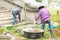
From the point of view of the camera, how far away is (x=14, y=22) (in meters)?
14.4

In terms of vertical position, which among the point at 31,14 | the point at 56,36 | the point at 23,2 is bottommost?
the point at 56,36

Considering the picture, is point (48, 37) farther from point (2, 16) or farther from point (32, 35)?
point (2, 16)

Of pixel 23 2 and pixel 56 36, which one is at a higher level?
pixel 23 2

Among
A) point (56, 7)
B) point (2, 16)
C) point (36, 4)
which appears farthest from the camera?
point (56, 7)

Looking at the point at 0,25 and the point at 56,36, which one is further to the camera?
the point at 0,25

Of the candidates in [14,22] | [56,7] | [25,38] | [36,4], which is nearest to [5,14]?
[14,22]

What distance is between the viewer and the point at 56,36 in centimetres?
1126

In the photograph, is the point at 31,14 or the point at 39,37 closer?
the point at 39,37

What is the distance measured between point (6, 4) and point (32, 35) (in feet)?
22.6

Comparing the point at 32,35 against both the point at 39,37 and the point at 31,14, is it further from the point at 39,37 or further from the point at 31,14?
the point at 31,14

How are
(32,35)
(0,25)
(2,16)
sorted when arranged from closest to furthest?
(32,35), (0,25), (2,16)

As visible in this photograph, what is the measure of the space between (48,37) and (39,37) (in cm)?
52

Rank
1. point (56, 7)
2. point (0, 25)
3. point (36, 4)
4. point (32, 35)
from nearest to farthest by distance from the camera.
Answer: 1. point (32, 35)
2. point (0, 25)
3. point (36, 4)
4. point (56, 7)

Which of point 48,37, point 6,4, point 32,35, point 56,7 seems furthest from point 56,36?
point 56,7
